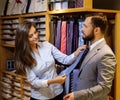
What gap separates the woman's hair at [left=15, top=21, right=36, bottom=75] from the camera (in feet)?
7.89

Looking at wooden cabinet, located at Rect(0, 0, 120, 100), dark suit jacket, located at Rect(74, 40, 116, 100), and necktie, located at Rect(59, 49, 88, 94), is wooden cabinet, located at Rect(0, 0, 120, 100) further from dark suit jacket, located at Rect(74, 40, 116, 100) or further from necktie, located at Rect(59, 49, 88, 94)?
dark suit jacket, located at Rect(74, 40, 116, 100)

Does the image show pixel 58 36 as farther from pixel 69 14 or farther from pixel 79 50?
pixel 79 50

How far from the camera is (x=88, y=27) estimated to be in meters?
2.10

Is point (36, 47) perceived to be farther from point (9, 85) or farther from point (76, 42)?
point (9, 85)

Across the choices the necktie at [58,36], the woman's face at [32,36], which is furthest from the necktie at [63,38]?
the woman's face at [32,36]

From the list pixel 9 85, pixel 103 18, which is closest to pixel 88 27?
pixel 103 18

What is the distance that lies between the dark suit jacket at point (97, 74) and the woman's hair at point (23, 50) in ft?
1.94

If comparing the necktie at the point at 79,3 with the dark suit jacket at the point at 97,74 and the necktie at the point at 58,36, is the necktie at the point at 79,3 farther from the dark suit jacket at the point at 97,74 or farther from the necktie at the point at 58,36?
the dark suit jacket at the point at 97,74

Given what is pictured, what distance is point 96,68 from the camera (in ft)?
6.48

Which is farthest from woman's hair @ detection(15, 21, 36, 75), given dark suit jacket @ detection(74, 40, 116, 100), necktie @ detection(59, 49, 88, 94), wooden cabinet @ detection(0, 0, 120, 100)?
dark suit jacket @ detection(74, 40, 116, 100)

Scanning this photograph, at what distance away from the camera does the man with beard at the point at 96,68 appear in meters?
1.90

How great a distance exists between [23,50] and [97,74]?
80 centimetres

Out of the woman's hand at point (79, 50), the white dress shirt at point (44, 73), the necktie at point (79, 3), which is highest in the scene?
the necktie at point (79, 3)

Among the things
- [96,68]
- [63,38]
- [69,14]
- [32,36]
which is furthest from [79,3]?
[96,68]
